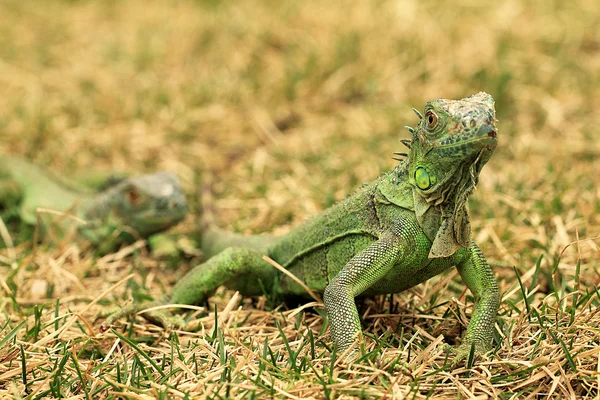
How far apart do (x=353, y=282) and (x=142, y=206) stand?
3.00 m

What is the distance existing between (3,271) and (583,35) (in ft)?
26.4

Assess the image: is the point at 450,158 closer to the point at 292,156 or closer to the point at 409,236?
the point at 409,236

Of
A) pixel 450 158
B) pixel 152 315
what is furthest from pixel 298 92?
pixel 450 158

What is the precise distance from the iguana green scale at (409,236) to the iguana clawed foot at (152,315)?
10 millimetres

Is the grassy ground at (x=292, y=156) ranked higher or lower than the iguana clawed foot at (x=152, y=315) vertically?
higher

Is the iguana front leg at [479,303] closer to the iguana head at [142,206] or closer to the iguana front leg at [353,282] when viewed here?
the iguana front leg at [353,282]

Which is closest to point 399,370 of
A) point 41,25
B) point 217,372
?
point 217,372

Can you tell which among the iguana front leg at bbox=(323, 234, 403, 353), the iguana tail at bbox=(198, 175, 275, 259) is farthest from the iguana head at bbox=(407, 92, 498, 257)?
the iguana tail at bbox=(198, 175, 275, 259)

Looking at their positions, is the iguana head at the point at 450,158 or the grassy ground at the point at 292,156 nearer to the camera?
the iguana head at the point at 450,158

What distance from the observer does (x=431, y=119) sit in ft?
11.5

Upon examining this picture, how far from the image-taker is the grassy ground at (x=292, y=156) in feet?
12.0

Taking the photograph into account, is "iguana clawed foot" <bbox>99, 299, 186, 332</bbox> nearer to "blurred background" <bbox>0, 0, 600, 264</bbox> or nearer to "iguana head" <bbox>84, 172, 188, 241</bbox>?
"iguana head" <bbox>84, 172, 188, 241</bbox>

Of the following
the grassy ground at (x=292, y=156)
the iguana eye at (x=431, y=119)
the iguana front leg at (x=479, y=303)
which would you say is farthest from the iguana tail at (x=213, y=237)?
the iguana eye at (x=431, y=119)

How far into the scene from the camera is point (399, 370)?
3562 millimetres
